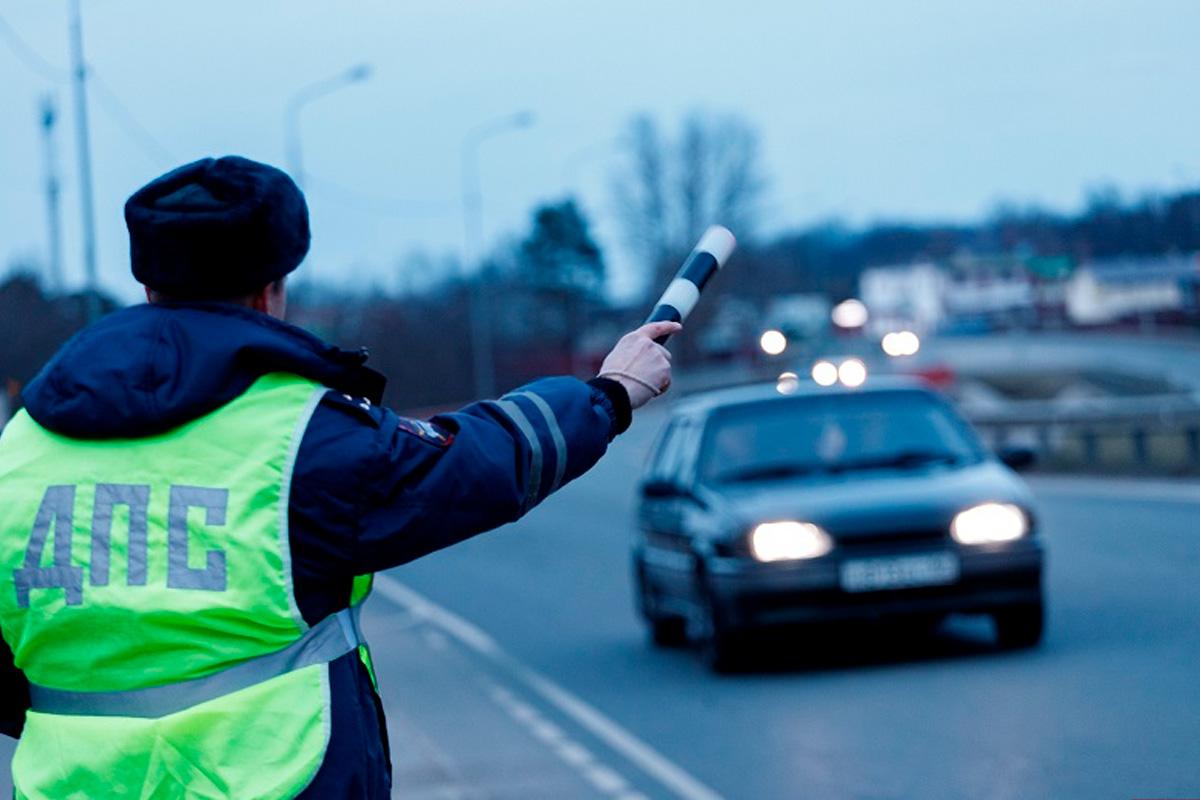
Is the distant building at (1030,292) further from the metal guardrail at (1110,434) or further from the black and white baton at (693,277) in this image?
the black and white baton at (693,277)

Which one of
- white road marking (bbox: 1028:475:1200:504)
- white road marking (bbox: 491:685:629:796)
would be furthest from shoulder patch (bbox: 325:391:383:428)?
white road marking (bbox: 1028:475:1200:504)

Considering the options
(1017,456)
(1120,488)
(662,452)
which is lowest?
(1120,488)

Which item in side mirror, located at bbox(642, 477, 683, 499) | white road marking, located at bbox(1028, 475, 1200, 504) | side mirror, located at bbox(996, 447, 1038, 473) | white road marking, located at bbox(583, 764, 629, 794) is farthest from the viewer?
white road marking, located at bbox(1028, 475, 1200, 504)

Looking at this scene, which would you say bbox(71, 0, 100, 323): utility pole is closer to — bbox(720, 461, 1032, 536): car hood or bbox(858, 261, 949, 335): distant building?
bbox(720, 461, 1032, 536): car hood

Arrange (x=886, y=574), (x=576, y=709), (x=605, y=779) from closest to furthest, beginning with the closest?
(x=605, y=779)
(x=576, y=709)
(x=886, y=574)

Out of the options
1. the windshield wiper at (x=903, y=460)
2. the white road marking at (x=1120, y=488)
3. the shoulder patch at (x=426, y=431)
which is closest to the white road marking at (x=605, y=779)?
the windshield wiper at (x=903, y=460)

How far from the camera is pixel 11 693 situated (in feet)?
10.6

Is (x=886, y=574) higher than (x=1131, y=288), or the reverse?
(x=886, y=574)

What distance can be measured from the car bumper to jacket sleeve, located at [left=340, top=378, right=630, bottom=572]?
348 inches

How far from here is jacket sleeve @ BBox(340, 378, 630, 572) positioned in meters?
2.98

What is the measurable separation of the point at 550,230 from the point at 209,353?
301 ft

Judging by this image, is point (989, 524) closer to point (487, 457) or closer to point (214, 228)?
point (487, 457)

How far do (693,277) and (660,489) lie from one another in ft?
33.7

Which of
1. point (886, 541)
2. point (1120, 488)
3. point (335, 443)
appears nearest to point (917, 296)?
point (1120, 488)
